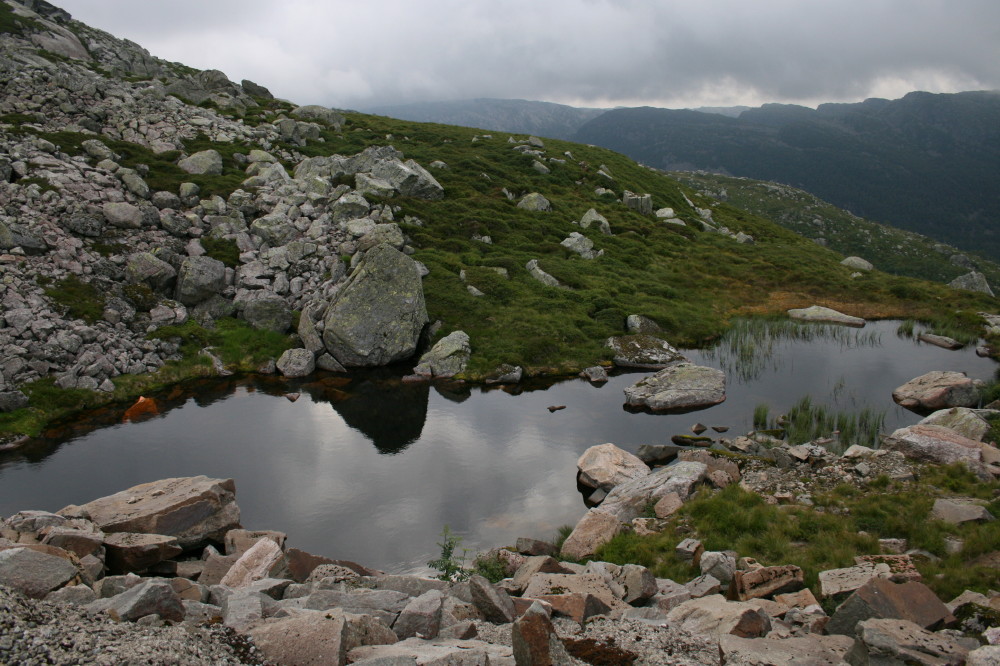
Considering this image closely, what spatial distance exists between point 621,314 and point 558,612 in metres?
35.2

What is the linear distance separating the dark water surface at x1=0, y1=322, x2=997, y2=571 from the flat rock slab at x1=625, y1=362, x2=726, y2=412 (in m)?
0.90

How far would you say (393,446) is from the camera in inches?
1112

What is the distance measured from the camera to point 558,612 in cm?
1243

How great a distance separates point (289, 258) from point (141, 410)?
1764 centimetres

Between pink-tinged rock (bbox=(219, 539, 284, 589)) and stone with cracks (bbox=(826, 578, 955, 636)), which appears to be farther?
pink-tinged rock (bbox=(219, 539, 284, 589))

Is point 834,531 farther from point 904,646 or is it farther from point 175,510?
point 175,510

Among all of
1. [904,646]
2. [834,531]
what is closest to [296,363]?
[834,531]

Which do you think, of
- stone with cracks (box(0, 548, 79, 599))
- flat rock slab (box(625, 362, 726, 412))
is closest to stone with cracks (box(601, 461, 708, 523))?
flat rock slab (box(625, 362, 726, 412))

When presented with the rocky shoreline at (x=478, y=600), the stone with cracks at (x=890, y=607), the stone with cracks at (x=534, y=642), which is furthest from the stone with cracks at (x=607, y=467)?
the stone with cracks at (x=534, y=642)

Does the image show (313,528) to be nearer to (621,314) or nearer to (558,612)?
(558,612)

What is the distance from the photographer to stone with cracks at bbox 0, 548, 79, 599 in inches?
442

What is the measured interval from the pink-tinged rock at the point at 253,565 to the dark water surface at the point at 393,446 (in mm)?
3627

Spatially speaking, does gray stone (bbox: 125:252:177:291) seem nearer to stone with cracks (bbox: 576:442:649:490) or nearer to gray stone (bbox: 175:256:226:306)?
gray stone (bbox: 175:256:226:306)

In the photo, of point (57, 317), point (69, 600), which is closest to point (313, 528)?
point (69, 600)
